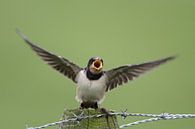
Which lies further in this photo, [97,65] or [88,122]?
[97,65]

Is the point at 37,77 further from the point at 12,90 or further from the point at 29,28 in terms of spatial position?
the point at 29,28

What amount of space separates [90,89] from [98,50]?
7784 millimetres

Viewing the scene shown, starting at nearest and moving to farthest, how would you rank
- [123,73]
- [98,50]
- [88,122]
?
1. [88,122]
2. [123,73]
3. [98,50]

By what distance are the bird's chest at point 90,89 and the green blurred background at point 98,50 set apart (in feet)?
11.9

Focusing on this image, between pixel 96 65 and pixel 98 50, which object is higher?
pixel 98 50

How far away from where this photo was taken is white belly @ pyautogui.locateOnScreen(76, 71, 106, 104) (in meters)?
5.11

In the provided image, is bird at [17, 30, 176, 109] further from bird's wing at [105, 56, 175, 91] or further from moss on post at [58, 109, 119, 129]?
moss on post at [58, 109, 119, 129]

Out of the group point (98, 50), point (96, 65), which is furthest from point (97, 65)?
point (98, 50)

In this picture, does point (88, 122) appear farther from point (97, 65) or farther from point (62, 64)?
point (62, 64)

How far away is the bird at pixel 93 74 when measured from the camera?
5.12 meters

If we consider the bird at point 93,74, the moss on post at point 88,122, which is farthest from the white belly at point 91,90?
the moss on post at point 88,122

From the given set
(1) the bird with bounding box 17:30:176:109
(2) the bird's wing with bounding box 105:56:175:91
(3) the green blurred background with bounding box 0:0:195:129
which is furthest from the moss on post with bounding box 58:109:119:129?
(3) the green blurred background with bounding box 0:0:195:129

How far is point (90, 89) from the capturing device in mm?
5133

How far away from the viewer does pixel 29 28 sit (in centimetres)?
1398
